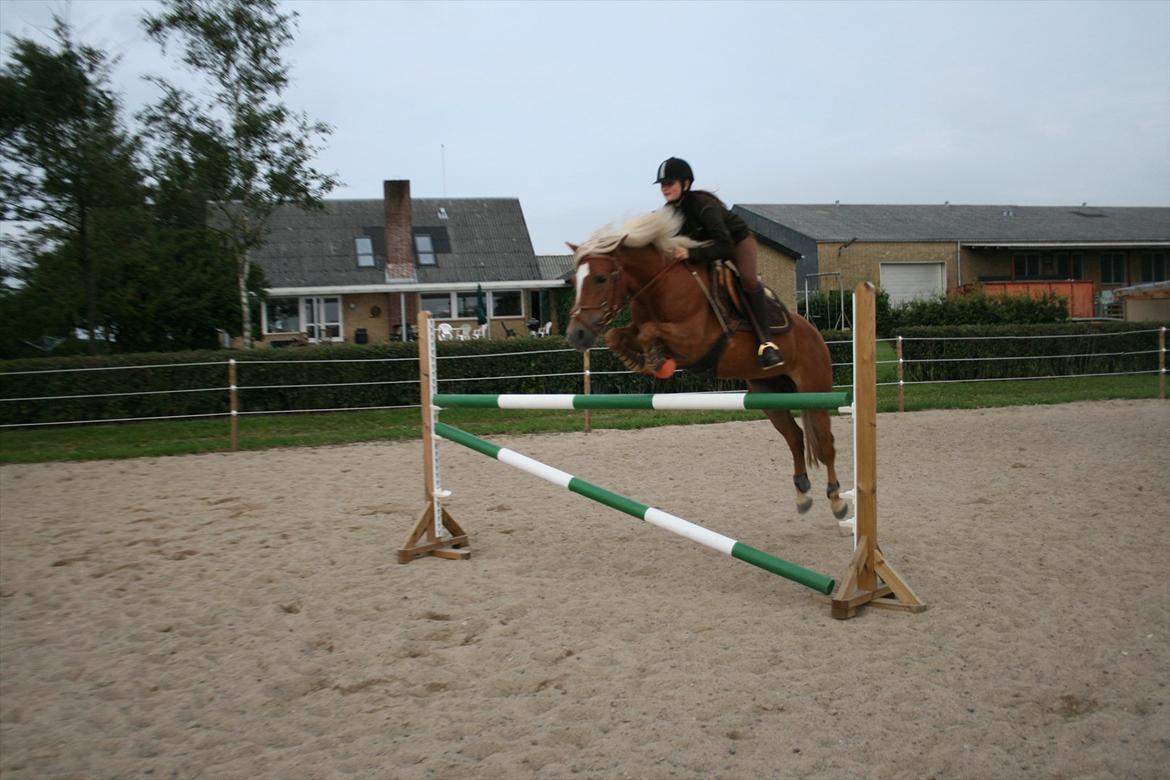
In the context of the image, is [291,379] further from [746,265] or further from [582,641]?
[582,641]

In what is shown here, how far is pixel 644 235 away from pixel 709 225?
481 millimetres

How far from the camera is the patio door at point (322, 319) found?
25.1 meters

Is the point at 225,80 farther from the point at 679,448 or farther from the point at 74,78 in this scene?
the point at 679,448

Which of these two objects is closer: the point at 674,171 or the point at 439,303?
the point at 674,171

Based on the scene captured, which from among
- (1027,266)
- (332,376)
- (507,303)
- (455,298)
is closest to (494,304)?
(507,303)

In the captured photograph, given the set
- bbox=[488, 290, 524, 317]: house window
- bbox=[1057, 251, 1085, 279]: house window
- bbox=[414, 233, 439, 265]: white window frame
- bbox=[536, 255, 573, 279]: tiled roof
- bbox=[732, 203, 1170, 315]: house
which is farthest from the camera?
bbox=[536, 255, 573, 279]: tiled roof

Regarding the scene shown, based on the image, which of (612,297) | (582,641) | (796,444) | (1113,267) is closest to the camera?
(582,641)

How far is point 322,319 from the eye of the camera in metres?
25.2

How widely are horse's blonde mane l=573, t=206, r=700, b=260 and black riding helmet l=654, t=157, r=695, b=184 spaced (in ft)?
0.66

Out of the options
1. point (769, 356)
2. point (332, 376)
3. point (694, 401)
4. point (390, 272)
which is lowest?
point (694, 401)

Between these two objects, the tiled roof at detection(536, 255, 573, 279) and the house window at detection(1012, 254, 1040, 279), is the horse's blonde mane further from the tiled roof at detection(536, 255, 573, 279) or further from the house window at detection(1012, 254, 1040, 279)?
the tiled roof at detection(536, 255, 573, 279)

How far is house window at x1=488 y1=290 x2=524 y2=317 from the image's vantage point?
88.6 ft

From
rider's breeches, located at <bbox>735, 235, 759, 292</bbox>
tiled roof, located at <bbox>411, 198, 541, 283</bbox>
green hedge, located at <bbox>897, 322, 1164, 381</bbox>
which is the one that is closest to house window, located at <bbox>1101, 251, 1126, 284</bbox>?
green hedge, located at <bbox>897, 322, 1164, 381</bbox>

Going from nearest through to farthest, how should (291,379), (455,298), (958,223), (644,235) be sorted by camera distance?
(644,235), (291,379), (455,298), (958,223)
